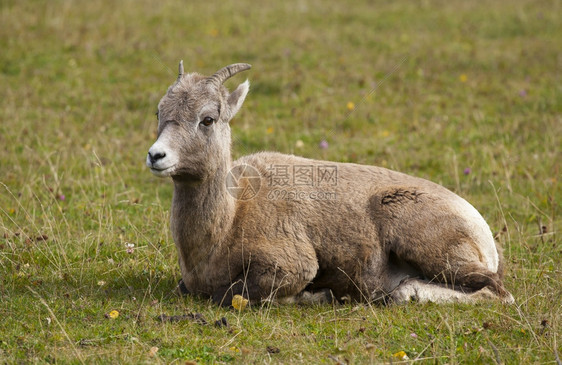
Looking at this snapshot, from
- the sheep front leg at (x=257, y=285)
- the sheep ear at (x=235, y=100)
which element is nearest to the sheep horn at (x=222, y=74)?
the sheep ear at (x=235, y=100)

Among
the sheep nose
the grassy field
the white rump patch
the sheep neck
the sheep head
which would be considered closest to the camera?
the grassy field

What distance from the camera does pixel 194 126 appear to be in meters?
6.63

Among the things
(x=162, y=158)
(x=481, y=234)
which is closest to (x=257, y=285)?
(x=162, y=158)

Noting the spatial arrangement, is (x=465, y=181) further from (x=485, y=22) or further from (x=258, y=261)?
(x=485, y=22)

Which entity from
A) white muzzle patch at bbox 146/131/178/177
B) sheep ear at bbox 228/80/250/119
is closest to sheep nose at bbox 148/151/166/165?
white muzzle patch at bbox 146/131/178/177

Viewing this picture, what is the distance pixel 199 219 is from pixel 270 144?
4947 mm

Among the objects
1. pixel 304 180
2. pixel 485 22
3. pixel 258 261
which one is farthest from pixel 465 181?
pixel 485 22

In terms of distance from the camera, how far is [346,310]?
22.3ft

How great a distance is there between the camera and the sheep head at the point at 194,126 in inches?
254

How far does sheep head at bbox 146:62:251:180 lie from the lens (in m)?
6.45

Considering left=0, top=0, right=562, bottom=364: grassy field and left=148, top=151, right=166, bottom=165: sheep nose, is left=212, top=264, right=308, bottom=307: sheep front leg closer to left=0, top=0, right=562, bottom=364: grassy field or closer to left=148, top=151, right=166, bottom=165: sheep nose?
left=0, top=0, right=562, bottom=364: grassy field

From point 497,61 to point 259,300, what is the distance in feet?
35.3

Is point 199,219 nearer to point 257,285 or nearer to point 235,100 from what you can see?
point 257,285

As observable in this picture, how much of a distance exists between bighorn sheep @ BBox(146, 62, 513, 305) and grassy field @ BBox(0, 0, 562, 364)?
1.09ft
